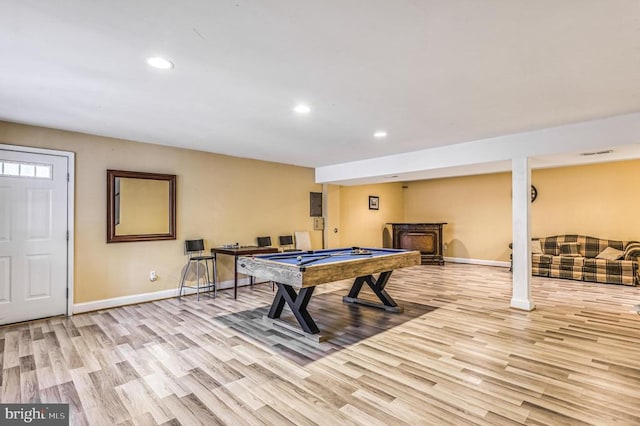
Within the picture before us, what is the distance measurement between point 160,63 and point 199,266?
3.72 metres

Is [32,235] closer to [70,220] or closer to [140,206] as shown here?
[70,220]

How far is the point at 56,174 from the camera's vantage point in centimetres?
412

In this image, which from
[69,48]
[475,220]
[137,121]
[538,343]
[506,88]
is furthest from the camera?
[475,220]

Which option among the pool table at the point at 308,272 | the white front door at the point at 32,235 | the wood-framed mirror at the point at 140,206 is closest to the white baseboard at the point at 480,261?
the pool table at the point at 308,272

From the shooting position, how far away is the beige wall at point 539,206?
6441 mm

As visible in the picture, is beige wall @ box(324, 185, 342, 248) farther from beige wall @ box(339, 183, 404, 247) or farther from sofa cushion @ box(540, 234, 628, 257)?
sofa cushion @ box(540, 234, 628, 257)

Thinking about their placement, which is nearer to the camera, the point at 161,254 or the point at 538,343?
the point at 538,343

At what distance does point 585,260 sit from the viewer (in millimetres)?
6227

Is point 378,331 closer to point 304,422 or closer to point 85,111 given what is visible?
point 304,422

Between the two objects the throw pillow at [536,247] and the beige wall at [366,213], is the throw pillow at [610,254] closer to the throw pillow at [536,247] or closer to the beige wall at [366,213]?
the throw pillow at [536,247]

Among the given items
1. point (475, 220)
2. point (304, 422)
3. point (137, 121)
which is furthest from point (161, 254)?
point (475, 220)

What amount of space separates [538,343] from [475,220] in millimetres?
5788

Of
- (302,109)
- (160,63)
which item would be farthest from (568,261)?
(160,63)

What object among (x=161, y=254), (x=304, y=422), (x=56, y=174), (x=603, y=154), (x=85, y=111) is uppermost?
(x=85, y=111)
